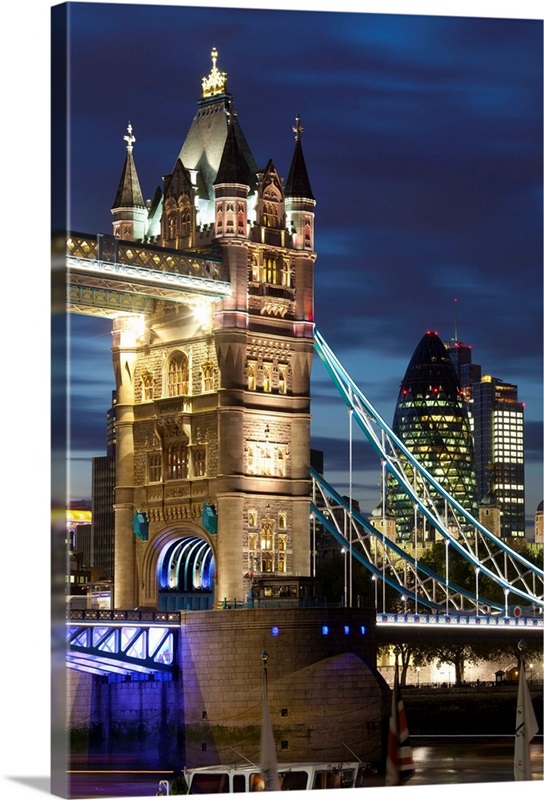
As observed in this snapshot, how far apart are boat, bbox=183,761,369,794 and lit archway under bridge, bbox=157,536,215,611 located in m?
13.0

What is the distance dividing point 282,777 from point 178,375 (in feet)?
51.6

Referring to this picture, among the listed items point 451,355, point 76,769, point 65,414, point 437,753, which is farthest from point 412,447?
point 65,414

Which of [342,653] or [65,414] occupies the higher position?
[65,414]

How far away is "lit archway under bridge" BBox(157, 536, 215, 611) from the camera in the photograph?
60344 mm

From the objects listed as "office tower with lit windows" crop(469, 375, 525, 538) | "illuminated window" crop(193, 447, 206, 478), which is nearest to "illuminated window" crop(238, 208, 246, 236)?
"illuminated window" crop(193, 447, 206, 478)

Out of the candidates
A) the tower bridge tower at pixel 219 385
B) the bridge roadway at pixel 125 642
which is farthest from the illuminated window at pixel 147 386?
the bridge roadway at pixel 125 642

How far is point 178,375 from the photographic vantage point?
59438 mm

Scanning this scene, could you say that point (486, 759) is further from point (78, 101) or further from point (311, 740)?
point (78, 101)

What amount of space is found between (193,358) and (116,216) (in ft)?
15.0

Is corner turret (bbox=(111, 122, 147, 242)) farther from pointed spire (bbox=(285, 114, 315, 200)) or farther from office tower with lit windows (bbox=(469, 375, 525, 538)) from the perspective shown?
office tower with lit windows (bbox=(469, 375, 525, 538))

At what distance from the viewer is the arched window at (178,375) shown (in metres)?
59.1

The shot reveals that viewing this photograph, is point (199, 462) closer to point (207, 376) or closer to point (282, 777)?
point (207, 376)

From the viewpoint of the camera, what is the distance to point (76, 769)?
152ft

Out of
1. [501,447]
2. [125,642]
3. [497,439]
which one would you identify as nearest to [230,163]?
[125,642]
